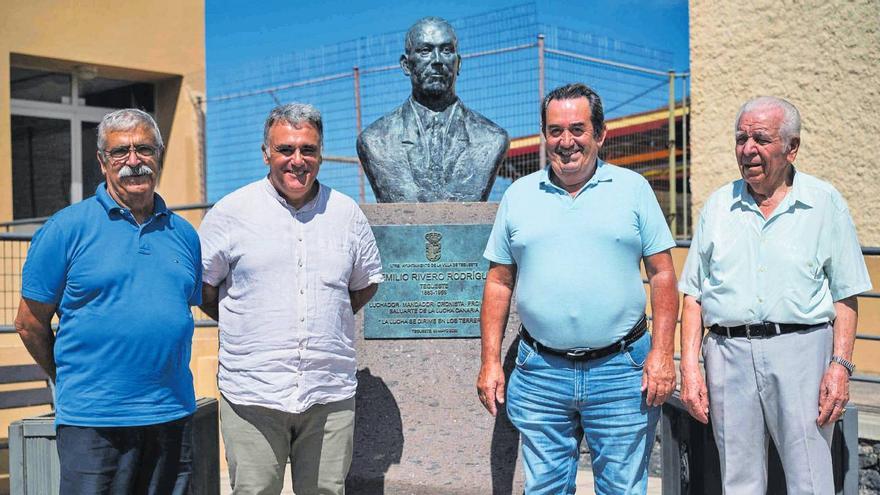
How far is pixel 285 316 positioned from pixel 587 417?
1133 millimetres

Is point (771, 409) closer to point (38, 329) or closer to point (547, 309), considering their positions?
point (547, 309)

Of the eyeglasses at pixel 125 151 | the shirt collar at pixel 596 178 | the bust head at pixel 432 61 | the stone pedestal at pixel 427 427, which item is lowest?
the stone pedestal at pixel 427 427

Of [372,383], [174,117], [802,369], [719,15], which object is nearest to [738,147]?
[802,369]

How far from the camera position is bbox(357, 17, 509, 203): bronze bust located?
15.6 feet

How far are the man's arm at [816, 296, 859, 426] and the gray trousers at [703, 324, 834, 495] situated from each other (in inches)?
0.9

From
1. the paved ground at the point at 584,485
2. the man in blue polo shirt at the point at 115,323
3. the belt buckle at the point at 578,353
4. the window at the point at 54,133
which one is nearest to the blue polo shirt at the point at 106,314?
the man in blue polo shirt at the point at 115,323

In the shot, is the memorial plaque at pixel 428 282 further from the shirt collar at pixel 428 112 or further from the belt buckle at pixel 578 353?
the belt buckle at pixel 578 353

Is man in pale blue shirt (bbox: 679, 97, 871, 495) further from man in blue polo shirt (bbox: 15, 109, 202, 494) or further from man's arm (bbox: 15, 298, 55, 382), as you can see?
man's arm (bbox: 15, 298, 55, 382)

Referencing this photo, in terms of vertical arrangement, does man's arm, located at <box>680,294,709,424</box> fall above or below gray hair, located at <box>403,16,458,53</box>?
below

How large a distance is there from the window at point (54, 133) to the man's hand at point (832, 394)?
967 cm

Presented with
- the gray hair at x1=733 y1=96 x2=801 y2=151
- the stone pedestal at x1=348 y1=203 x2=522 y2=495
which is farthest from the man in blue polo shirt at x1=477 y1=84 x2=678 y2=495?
the stone pedestal at x1=348 y1=203 x2=522 y2=495

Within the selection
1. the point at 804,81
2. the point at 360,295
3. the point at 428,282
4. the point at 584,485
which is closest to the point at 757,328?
the point at 360,295

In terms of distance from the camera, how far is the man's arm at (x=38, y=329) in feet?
9.50

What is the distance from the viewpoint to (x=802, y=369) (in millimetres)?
3102
